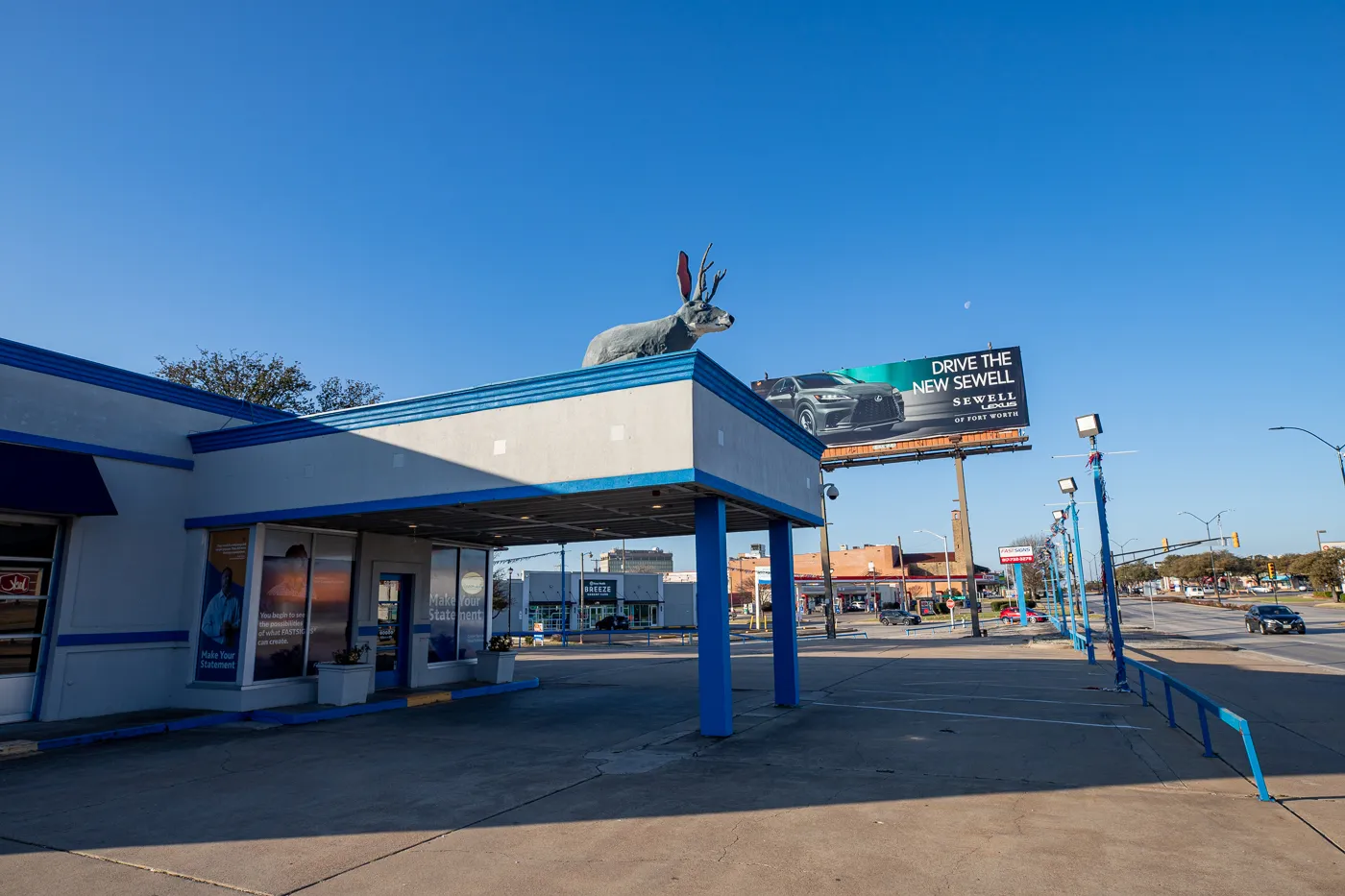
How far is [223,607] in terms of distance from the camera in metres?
15.2

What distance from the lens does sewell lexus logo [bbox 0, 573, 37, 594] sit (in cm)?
1319

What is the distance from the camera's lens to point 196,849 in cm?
678

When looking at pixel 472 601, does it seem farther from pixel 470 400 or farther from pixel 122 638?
pixel 470 400

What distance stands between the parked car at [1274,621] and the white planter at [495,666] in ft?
130

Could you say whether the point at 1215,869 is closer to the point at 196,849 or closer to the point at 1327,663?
the point at 196,849

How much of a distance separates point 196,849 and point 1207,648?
33937 millimetres

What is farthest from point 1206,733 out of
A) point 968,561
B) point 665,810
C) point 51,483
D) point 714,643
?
point 968,561

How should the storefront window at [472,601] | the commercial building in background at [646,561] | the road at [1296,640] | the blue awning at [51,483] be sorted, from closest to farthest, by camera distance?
the blue awning at [51,483]
the storefront window at [472,601]
the road at [1296,640]
the commercial building in background at [646,561]

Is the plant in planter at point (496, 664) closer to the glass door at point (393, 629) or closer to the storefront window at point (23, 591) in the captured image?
the glass door at point (393, 629)

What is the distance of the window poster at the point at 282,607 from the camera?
1527cm

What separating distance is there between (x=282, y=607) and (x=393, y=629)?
3.57 m

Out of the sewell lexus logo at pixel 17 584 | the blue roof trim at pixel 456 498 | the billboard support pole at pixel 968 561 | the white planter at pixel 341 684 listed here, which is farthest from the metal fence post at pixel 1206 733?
the billboard support pole at pixel 968 561

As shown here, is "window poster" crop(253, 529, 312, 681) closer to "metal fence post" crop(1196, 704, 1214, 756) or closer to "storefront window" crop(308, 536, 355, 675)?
"storefront window" crop(308, 536, 355, 675)

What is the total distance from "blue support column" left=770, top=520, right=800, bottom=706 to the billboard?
93.0ft
